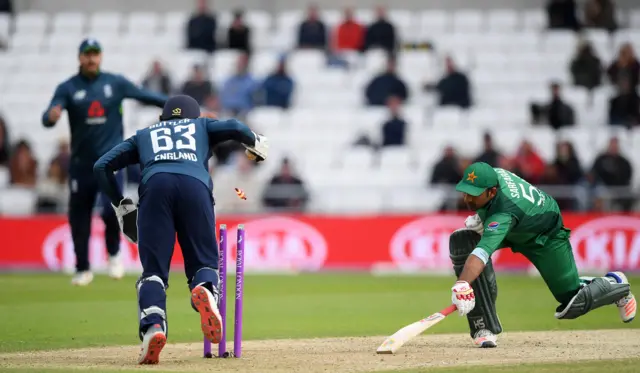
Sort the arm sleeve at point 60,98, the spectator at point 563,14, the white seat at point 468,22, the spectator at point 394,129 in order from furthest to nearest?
the white seat at point 468,22, the spectator at point 563,14, the spectator at point 394,129, the arm sleeve at point 60,98

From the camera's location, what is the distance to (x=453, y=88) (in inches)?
884

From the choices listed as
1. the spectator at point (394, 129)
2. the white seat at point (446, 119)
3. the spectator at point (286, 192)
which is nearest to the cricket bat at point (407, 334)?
the spectator at point (286, 192)

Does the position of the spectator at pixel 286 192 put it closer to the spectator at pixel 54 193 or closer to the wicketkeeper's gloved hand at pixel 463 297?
the spectator at pixel 54 193

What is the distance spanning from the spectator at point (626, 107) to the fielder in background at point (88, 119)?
39.1ft

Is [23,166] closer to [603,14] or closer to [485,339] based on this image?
[603,14]

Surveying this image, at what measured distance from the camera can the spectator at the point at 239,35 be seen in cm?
2359

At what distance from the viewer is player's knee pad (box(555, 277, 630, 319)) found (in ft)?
32.0

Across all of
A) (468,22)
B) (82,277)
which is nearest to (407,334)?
(82,277)

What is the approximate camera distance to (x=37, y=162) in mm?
20844

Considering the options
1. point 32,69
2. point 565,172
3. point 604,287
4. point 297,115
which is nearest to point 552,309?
point 604,287

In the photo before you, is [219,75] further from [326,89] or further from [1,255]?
[1,255]

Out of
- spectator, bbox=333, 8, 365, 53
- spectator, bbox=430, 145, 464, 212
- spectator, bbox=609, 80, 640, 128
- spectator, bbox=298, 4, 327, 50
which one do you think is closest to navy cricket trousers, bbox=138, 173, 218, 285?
spectator, bbox=430, 145, 464, 212

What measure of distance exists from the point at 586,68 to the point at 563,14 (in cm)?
189

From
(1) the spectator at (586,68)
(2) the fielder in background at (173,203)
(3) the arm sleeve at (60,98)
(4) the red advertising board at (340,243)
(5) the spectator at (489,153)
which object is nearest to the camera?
(2) the fielder in background at (173,203)
